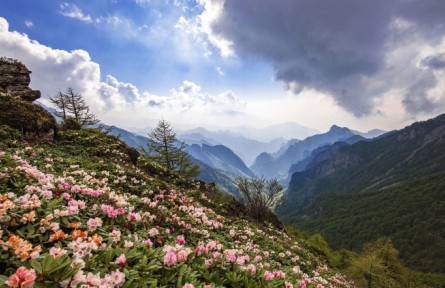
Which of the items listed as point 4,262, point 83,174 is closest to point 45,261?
point 4,262

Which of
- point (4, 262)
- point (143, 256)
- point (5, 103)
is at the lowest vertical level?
point (4, 262)

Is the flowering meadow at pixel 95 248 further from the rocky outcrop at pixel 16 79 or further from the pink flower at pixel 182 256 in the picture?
the rocky outcrop at pixel 16 79

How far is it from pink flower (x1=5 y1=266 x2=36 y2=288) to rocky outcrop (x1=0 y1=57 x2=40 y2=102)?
32.3 meters

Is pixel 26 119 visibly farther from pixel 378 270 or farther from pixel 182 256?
pixel 378 270

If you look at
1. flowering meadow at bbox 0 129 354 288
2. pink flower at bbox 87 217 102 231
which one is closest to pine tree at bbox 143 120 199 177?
flowering meadow at bbox 0 129 354 288

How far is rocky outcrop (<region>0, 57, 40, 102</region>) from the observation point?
3009 centimetres

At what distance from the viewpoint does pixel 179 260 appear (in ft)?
17.6

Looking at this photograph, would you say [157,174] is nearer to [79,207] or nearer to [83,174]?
[83,174]

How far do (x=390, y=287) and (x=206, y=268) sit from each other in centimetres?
6752

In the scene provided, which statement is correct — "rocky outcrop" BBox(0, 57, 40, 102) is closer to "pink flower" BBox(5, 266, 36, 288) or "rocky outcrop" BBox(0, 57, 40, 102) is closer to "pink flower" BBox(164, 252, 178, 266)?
"pink flower" BBox(164, 252, 178, 266)

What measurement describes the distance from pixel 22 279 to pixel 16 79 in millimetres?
35181

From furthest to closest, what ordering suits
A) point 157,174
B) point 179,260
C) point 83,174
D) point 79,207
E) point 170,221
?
1. point 157,174
2. point 83,174
3. point 170,221
4. point 79,207
5. point 179,260

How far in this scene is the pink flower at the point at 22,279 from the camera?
311 centimetres

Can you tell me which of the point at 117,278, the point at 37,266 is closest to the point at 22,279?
the point at 37,266
